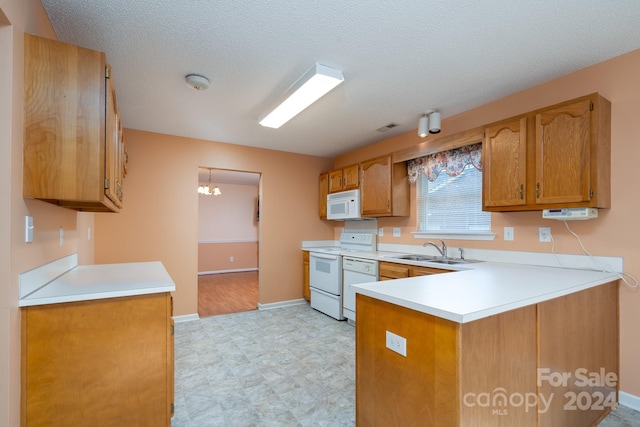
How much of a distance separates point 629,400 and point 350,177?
3.25m

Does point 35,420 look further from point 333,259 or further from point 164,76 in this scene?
point 333,259

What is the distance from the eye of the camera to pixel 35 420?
1.28m

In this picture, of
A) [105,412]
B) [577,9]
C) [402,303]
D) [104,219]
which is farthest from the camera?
[104,219]

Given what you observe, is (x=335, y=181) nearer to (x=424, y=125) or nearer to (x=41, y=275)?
(x=424, y=125)

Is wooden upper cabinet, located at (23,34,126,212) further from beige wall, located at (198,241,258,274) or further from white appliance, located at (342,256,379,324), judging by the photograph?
beige wall, located at (198,241,258,274)

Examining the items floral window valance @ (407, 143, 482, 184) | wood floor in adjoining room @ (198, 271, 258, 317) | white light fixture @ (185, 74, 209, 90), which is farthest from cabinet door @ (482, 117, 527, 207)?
wood floor in adjoining room @ (198, 271, 258, 317)

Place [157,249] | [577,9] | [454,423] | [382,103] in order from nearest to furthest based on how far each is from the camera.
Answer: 1. [454,423]
2. [577,9]
3. [382,103]
4. [157,249]

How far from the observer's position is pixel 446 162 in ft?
10.5

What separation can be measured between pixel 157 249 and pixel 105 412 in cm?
253

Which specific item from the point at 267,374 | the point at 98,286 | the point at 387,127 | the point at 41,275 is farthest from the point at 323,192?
the point at 41,275

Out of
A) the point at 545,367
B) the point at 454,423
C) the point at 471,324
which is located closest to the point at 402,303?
the point at 471,324

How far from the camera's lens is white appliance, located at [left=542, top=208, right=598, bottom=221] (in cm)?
203

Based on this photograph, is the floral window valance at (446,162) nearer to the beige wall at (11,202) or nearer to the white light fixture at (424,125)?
the white light fixture at (424,125)

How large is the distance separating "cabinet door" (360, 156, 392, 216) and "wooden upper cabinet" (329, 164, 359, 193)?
13 cm
